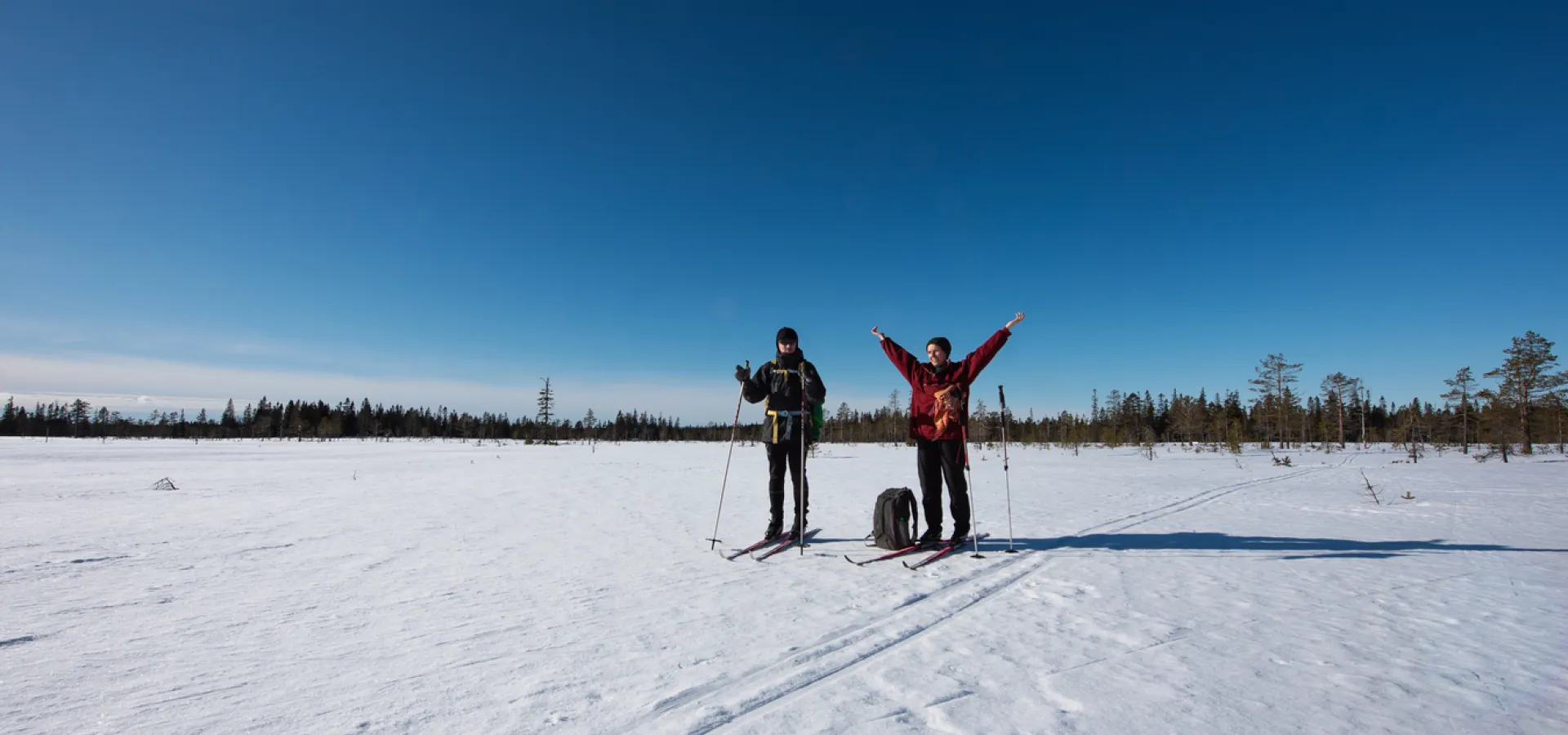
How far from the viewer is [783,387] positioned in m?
6.23

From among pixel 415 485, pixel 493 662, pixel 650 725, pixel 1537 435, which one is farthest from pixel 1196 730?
pixel 1537 435

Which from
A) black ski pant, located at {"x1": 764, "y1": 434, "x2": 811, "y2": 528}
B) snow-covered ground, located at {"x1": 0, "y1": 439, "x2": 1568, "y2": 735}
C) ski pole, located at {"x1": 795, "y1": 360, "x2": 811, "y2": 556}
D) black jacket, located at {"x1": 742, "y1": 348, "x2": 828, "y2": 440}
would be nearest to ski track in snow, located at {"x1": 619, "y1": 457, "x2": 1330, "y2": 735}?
snow-covered ground, located at {"x1": 0, "y1": 439, "x2": 1568, "y2": 735}

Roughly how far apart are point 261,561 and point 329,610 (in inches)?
81.9

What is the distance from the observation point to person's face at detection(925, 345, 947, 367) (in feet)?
19.9

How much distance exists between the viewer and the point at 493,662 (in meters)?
2.88

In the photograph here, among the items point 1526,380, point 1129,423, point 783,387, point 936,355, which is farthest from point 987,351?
point 1129,423

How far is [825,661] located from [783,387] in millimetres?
3546

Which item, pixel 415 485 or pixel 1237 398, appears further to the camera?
pixel 1237 398

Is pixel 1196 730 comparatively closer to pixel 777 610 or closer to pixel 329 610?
pixel 777 610

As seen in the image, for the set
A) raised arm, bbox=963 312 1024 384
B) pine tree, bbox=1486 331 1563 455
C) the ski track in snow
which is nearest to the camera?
the ski track in snow

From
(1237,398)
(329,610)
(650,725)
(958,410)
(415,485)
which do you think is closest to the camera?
(650,725)

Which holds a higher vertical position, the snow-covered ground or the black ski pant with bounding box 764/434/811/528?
the black ski pant with bounding box 764/434/811/528

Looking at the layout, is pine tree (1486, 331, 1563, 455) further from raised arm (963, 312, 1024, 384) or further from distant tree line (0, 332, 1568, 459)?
raised arm (963, 312, 1024, 384)

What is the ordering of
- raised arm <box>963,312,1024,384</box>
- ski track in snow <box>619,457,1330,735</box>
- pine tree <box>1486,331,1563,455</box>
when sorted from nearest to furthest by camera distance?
ski track in snow <box>619,457,1330,735</box> < raised arm <box>963,312,1024,384</box> < pine tree <box>1486,331,1563,455</box>
